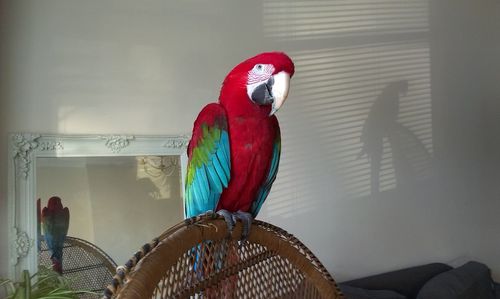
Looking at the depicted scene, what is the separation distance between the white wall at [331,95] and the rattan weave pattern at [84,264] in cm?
18

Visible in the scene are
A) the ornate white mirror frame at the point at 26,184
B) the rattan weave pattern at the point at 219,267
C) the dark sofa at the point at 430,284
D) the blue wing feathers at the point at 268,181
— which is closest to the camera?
the rattan weave pattern at the point at 219,267

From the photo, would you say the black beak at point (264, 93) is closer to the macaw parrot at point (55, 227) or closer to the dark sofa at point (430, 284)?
the macaw parrot at point (55, 227)

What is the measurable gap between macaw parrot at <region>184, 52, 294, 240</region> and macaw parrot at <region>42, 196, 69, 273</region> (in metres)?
0.68

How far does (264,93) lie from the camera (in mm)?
844

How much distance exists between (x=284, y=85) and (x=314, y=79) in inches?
47.3

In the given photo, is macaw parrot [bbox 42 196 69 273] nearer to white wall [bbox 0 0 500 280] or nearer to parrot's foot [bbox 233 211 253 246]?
white wall [bbox 0 0 500 280]

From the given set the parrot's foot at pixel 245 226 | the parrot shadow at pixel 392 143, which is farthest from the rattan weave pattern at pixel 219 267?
the parrot shadow at pixel 392 143

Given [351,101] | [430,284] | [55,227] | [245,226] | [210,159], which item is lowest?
[430,284]

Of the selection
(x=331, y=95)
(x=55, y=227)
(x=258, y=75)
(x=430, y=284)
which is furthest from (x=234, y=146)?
(x=430, y=284)

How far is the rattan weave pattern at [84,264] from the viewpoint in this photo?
140cm

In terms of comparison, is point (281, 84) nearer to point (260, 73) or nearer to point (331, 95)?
point (260, 73)

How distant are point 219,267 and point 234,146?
386 millimetres

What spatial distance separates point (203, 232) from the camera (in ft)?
1.74

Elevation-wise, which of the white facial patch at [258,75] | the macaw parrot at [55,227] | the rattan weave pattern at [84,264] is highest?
the white facial patch at [258,75]
